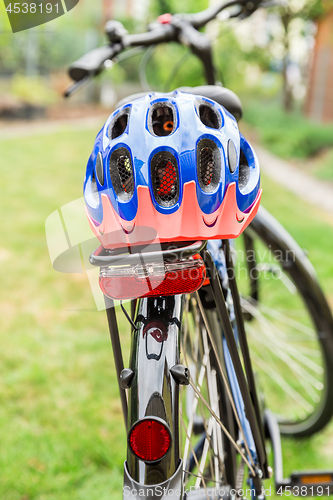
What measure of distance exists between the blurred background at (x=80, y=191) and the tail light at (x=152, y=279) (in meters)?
0.23

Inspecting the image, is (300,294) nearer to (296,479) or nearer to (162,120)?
(296,479)

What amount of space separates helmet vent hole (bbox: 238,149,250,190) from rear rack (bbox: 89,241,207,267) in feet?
0.60

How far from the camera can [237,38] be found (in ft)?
45.9

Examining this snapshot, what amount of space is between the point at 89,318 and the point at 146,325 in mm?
2530

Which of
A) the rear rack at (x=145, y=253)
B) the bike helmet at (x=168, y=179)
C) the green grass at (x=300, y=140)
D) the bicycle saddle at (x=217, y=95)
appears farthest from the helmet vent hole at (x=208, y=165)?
the green grass at (x=300, y=140)

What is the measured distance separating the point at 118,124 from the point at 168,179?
20 cm

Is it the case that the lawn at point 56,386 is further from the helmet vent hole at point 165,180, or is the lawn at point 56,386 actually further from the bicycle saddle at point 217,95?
the bicycle saddle at point 217,95

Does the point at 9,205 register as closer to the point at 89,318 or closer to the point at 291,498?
the point at 89,318

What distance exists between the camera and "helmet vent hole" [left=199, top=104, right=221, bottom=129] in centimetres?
94

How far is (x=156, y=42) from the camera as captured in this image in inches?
66.0

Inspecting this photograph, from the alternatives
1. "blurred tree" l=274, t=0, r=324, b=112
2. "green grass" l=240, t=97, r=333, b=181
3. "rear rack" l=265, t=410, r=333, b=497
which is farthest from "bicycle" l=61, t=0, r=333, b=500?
"blurred tree" l=274, t=0, r=324, b=112

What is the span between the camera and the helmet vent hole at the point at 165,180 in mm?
850

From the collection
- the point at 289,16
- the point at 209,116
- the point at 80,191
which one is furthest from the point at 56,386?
the point at 289,16

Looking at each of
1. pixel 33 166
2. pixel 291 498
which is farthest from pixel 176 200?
pixel 33 166
